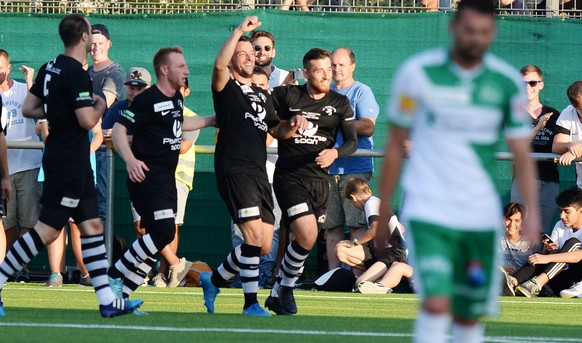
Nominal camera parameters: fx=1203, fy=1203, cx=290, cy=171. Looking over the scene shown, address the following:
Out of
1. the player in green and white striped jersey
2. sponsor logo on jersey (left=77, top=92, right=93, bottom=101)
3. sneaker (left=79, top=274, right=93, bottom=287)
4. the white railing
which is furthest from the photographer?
the white railing

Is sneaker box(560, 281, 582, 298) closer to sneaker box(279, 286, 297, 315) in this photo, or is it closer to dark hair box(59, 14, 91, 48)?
sneaker box(279, 286, 297, 315)

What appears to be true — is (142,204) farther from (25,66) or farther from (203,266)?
(25,66)

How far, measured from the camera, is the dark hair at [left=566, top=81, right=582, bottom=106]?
1288 centimetres

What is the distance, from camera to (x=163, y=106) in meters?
9.55

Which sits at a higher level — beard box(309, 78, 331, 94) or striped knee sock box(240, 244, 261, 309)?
beard box(309, 78, 331, 94)

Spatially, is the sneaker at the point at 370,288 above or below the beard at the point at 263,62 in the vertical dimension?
below

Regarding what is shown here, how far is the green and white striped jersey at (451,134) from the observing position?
5.69m

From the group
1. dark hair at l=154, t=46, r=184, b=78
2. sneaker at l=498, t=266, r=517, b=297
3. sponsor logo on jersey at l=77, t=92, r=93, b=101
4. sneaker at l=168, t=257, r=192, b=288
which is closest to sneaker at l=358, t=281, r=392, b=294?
sneaker at l=498, t=266, r=517, b=297

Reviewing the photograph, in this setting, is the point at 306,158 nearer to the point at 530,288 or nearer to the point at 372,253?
the point at 372,253

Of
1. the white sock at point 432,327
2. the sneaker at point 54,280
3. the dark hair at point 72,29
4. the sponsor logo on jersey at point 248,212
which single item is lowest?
the sneaker at point 54,280

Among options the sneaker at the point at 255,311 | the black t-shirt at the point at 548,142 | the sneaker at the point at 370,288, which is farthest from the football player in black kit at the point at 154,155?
the black t-shirt at the point at 548,142

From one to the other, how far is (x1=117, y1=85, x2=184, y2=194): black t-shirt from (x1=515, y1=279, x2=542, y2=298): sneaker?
4976mm

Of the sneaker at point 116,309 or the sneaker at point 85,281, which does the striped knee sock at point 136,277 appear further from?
the sneaker at point 85,281

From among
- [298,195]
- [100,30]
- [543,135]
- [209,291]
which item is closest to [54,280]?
[100,30]
